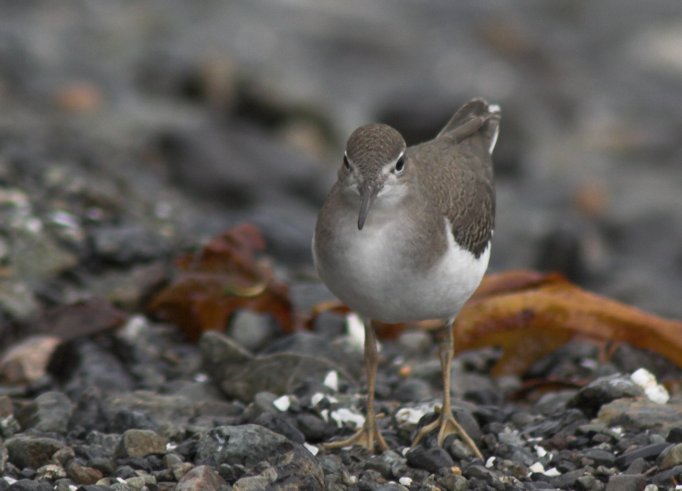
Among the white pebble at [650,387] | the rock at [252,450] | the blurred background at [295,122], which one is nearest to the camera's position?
the rock at [252,450]

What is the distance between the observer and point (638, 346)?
26.4 ft

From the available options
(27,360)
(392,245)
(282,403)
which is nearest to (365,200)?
(392,245)

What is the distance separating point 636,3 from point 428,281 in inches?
711

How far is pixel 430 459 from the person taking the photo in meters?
6.04

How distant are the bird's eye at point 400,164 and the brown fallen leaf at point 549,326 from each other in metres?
2.29

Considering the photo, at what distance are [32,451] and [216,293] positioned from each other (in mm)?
2886

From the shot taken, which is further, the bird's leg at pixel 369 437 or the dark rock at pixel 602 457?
the bird's leg at pixel 369 437

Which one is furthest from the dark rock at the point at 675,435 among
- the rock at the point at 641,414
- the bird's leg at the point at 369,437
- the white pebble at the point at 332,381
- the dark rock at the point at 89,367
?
the dark rock at the point at 89,367

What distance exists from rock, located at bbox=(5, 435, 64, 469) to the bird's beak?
1937 mm

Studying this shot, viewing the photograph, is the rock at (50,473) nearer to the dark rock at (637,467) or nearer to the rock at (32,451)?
the rock at (32,451)

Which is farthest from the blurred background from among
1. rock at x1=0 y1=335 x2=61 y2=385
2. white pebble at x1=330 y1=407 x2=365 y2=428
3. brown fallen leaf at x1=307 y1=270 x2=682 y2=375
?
white pebble at x1=330 y1=407 x2=365 y2=428

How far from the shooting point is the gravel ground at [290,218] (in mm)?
6043

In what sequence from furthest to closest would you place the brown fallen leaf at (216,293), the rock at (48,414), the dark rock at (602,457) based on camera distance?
the brown fallen leaf at (216,293), the rock at (48,414), the dark rock at (602,457)

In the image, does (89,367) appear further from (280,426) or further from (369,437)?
(369,437)
